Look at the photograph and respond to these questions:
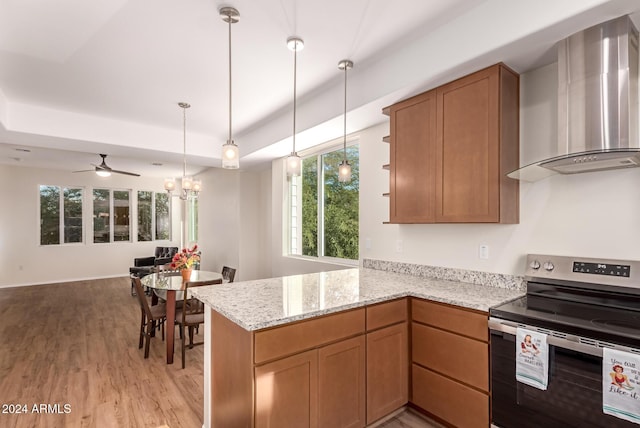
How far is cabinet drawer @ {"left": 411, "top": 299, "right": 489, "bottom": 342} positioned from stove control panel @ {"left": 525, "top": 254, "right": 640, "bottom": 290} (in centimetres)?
57

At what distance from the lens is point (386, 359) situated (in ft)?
7.25

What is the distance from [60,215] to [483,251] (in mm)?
9419

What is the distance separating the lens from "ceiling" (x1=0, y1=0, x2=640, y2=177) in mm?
1979

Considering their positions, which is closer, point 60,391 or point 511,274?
point 511,274

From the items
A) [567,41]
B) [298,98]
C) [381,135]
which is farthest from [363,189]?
[567,41]

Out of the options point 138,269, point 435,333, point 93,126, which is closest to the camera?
point 435,333

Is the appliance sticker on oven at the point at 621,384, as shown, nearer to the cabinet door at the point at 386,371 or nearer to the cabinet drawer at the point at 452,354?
the cabinet drawer at the point at 452,354

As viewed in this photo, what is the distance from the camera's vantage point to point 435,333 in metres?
2.20

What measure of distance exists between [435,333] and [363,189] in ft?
5.80

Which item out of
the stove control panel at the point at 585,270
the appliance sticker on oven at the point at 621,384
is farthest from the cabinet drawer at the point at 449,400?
the stove control panel at the point at 585,270

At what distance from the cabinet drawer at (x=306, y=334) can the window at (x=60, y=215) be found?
8798 millimetres

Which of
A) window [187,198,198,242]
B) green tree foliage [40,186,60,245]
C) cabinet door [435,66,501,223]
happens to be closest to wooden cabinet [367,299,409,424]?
cabinet door [435,66,501,223]

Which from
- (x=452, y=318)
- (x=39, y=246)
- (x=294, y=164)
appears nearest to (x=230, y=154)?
(x=294, y=164)

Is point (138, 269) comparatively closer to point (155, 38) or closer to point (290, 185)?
point (290, 185)
